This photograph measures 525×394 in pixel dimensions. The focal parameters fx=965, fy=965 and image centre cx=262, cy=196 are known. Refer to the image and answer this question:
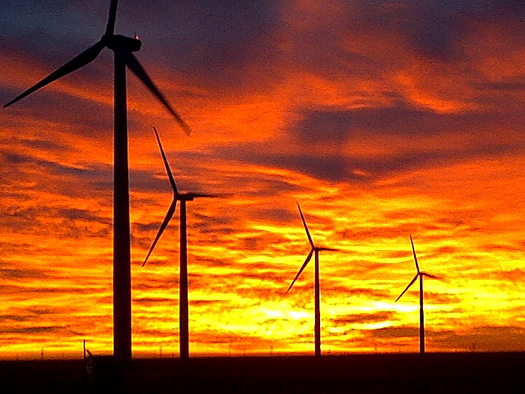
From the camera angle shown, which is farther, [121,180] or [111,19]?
[111,19]

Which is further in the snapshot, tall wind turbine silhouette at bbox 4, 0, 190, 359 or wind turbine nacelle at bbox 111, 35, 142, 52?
wind turbine nacelle at bbox 111, 35, 142, 52

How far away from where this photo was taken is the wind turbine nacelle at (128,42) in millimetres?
62312

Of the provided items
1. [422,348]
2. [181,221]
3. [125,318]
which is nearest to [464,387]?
[181,221]

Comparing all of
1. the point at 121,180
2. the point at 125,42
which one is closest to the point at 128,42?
the point at 125,42

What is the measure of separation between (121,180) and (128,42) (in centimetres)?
1222

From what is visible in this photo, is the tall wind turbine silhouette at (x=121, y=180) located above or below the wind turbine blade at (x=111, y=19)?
below

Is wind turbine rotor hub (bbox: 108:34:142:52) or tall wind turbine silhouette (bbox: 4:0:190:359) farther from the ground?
wind turbine rotor hub (bbox: 108:34:142:52)

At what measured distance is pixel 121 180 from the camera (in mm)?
54344

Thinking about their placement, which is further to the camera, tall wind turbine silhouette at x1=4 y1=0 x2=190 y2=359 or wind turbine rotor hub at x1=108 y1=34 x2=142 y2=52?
wind turbine rotor hub at x1=108 y1=34 x2=142 y2=52

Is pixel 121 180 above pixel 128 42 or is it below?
below

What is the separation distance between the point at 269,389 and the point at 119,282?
25.2 m

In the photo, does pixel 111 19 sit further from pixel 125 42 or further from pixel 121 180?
pixel 121 180

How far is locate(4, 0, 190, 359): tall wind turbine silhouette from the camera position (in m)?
52.6

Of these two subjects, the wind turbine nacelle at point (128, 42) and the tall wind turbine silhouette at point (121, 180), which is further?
the wind turbine nacelle at point (128, 42)
